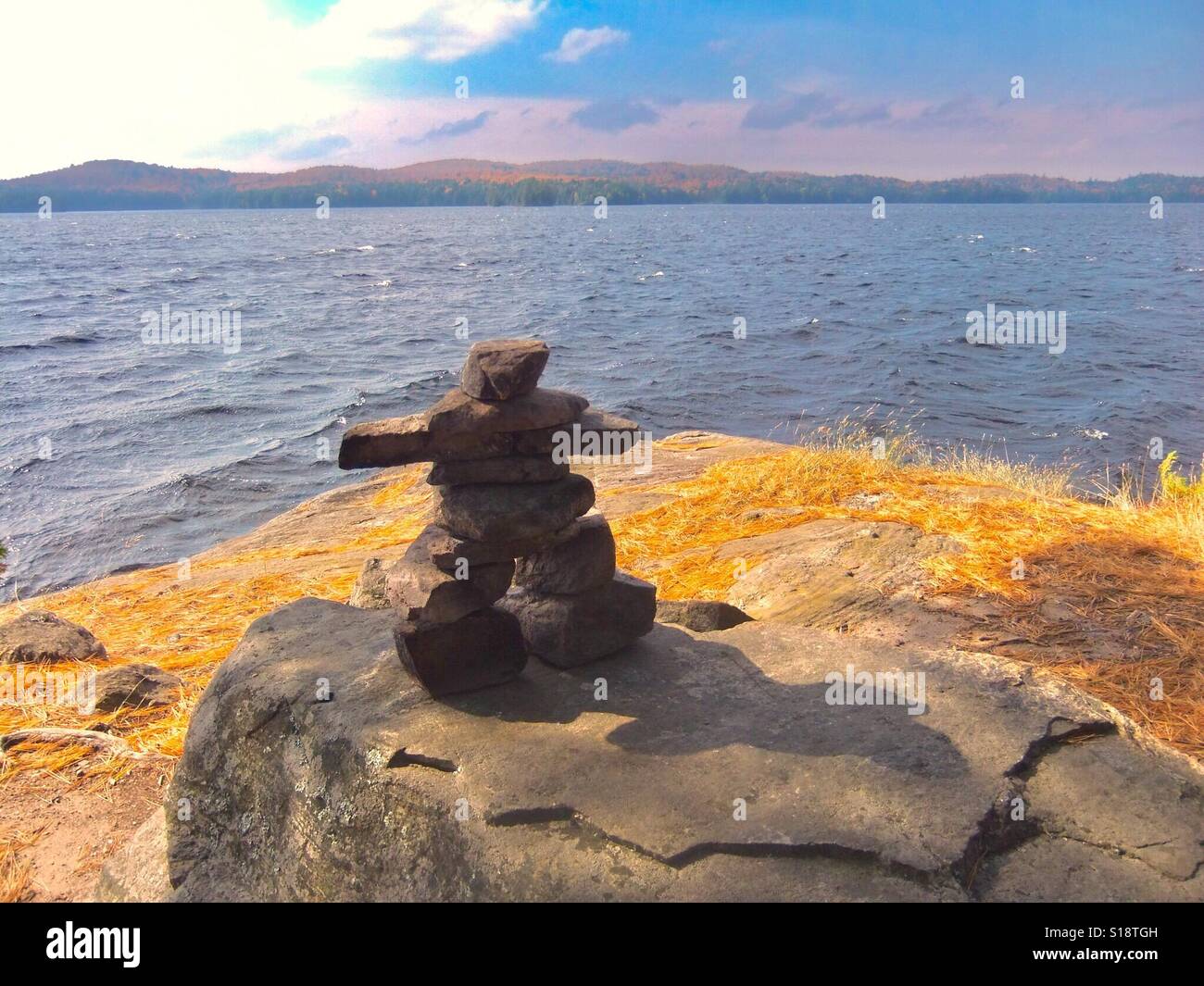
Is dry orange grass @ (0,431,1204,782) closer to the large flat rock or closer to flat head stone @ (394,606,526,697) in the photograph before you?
the large flat rock

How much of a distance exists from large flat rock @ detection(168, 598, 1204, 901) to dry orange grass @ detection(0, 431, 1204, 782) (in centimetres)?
119

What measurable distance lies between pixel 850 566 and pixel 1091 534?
2031 millimetres

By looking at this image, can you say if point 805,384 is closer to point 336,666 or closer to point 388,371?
point 388,371

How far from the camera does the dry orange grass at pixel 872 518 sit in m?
5.80

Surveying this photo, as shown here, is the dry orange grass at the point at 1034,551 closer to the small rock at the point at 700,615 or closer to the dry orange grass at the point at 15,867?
the small rock at the point at 700,615

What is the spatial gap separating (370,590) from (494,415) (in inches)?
108

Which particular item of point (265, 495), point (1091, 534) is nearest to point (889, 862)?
point (1091, 534)

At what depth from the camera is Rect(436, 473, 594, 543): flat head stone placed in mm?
4434

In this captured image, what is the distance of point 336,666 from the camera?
4.92 meters

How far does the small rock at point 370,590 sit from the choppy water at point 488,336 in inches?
326

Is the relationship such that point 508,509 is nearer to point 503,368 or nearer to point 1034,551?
point 503,368

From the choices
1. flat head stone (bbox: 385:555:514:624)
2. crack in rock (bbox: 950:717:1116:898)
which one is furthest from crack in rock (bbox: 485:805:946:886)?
flat head stone (bbox: 385:555:514:624)

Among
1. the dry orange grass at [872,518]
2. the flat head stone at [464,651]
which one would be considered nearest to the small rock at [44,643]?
the dry orange grass at [872,518]
